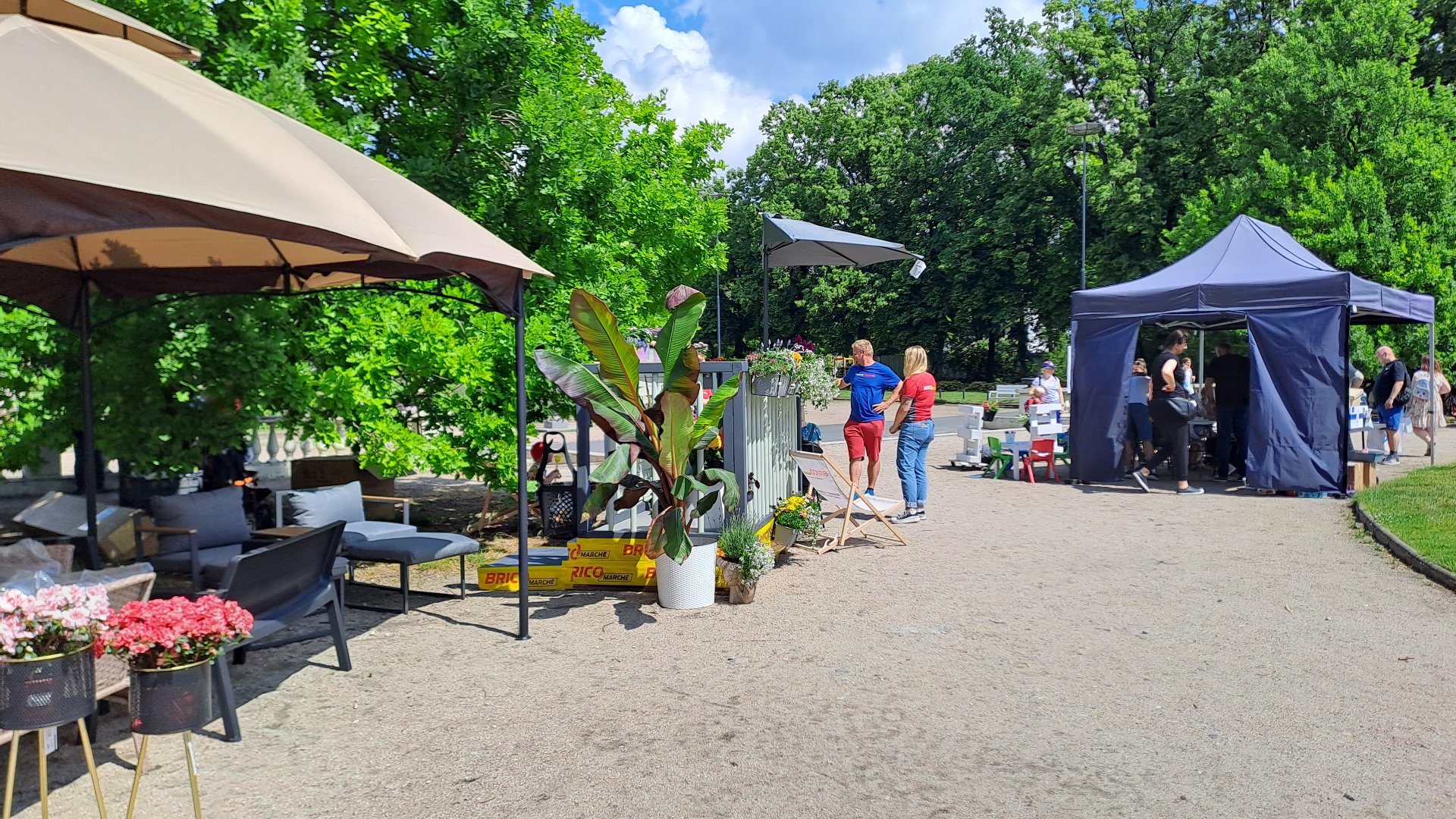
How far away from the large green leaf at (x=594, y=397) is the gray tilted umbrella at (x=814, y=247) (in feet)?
16.2

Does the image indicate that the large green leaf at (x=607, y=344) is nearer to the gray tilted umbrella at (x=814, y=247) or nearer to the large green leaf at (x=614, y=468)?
the large green leaf at (x=614, y=468)

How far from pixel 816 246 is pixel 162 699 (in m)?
10.8

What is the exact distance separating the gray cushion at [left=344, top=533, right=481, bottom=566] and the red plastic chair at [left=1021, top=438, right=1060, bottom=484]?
30.2 feet

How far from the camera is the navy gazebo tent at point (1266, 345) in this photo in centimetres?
1163

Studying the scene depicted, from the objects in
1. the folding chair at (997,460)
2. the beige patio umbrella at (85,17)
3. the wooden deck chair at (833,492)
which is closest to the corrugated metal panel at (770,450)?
the wooden deck chair at (833,492)

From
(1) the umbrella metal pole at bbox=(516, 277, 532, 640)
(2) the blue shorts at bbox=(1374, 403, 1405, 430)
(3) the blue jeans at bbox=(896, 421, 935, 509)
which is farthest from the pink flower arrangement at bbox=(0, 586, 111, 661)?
(2) the blue shorts at bbox=(1374, 403, 1405, 430)

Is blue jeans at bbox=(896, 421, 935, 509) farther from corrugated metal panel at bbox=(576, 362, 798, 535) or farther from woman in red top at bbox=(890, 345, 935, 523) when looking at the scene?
corrugated metal panel at bbox=(576, 362, 798, 535)

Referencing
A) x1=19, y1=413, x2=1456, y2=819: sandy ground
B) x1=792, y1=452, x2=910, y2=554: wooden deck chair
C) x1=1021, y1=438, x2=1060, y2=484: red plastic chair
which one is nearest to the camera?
x1=19, y1=413, x2=1456, y2=819: sandy ground

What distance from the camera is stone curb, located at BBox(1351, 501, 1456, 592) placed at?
7.20 meters

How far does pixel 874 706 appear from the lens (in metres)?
4.86

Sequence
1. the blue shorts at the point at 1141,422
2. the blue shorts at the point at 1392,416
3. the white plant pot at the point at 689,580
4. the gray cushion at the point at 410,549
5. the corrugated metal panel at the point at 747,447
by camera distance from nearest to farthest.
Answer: the gray cushion at the point at 410,549 < the white plant pot at the point at 689,580 < the corrugated metal panel at the point at 747,447 < the blue shorts at the point at 1141,422 < the blue shorts at the point at 1392,416

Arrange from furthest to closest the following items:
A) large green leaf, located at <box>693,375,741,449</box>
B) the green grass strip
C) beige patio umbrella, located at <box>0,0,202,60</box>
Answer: the green grass strip < large green leaf, located at <box>693,375,741,449</box> < beige patio umbrella, located at <box>0,0,202,60</box>

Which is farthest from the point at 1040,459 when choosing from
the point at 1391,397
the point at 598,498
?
the point at 598,498

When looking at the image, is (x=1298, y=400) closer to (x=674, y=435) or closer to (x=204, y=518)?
(x=674, y=435)
